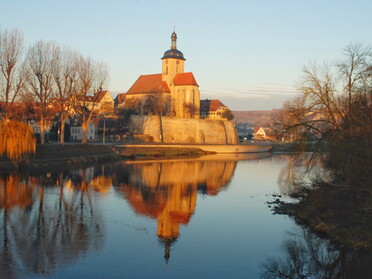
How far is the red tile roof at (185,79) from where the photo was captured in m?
87.1

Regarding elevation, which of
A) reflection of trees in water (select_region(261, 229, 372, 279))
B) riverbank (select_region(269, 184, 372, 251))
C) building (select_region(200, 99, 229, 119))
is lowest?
reflection of trees in water (select_region(261, 229, 372, 279))

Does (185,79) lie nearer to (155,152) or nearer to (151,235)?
(155,152)

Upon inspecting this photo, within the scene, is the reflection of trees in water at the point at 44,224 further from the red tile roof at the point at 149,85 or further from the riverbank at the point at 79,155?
the red tile roof at the point at 149,85

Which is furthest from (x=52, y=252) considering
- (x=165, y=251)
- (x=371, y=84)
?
(x=371, y=84)

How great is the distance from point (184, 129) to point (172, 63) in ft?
79.4

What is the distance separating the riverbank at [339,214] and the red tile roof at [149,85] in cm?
7264

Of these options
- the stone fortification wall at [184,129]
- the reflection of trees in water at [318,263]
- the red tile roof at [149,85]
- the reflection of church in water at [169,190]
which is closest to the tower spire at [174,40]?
the red tile roof at [149,85]

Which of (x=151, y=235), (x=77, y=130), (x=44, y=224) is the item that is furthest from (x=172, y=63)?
(x=151, y=235)

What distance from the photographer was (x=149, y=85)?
305ft

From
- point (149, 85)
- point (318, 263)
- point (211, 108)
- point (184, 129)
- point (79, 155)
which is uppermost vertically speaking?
point (149, 85)

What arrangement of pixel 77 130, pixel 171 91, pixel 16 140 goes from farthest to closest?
1. pixel 171 91
2. pixel 77 130
3. pixel 16 140

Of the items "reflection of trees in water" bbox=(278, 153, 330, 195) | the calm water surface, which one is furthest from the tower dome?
the calm water surface

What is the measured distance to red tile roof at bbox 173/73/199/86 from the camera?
8712cm

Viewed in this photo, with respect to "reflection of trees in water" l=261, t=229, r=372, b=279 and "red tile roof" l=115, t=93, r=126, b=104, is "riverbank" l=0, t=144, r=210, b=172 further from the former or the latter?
"red tile roof" l=115, t=93, r=126, b=104
